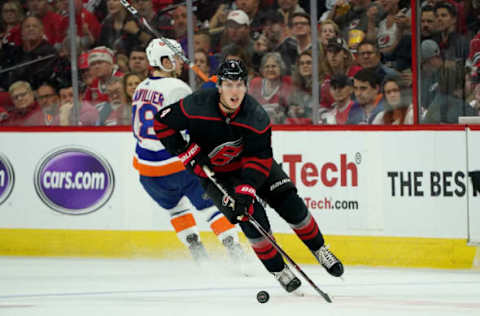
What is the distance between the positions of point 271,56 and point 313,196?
103cm

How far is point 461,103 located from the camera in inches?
238

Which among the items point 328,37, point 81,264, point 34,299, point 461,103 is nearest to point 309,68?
point 328,37

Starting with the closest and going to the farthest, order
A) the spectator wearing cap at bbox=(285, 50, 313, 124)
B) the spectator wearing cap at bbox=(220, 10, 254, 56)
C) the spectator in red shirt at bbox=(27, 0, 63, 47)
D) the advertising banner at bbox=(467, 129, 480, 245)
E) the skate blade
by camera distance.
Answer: the skate blade < the advertising banner at bbox=(467, 129, 480, 245) < the spectator wearing cap at bbox=(285, 50, 313, 124) < the spectator wearing cap at bbox=(220, 10, 254, 56) < the spectator in red shirt at bbox=(27, 0, 63, 47)

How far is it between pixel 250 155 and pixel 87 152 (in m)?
2.50

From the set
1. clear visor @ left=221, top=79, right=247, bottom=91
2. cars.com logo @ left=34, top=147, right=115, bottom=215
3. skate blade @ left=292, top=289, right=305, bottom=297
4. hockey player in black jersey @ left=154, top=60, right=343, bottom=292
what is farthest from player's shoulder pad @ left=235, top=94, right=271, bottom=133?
cars.com logo @ left=34, top=147, right=115, bottom=215

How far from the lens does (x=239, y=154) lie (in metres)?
4.95

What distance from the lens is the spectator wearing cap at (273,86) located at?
6590mm

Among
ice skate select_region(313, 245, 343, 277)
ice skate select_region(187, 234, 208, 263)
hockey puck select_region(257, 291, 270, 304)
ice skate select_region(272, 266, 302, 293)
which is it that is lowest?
ice skate select_region(187, 234, 208, 263)

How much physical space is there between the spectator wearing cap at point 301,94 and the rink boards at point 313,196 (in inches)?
6.4

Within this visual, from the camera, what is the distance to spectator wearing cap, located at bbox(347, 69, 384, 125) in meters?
6.29

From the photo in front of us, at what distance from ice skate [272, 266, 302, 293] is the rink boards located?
4.69ft

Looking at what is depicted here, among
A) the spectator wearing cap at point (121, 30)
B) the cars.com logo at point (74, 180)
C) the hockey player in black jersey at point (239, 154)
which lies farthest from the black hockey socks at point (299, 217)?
the spectator wearing cap at point (121, 30)

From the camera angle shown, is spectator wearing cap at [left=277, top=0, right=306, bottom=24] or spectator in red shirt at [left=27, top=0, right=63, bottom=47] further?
spectator in red shirt at [left=27, top=0, right=63, bottom=47]

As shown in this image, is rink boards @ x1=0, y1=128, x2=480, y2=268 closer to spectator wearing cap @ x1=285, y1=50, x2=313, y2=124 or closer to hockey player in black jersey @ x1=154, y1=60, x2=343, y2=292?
spectator wearing cap @ x1=285, y1=50, x2=313, y2=124
